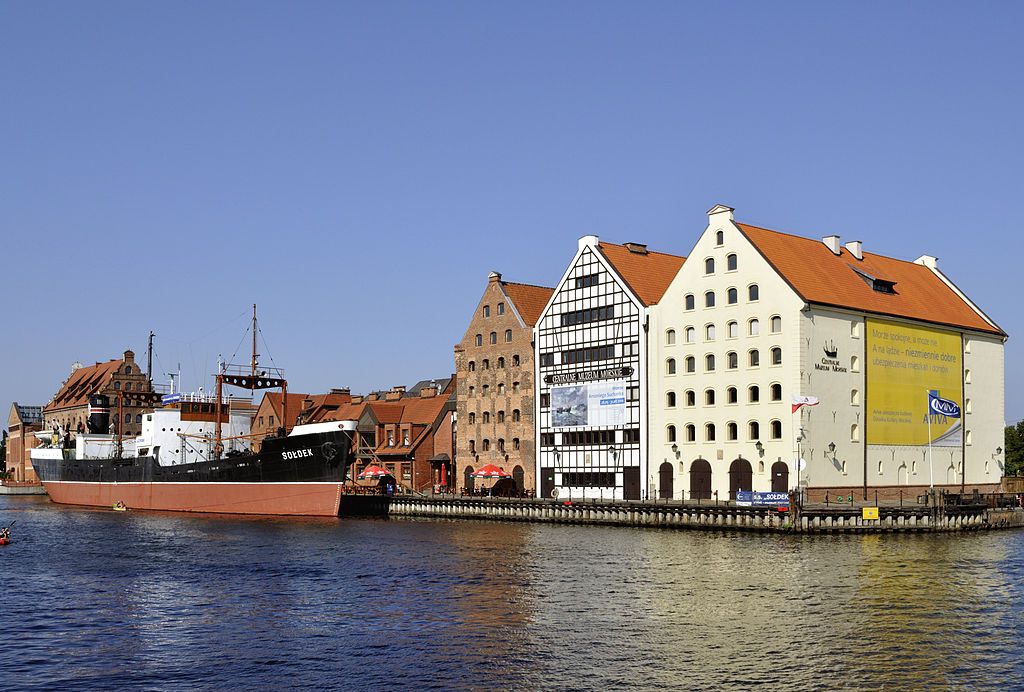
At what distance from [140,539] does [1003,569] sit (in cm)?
4802

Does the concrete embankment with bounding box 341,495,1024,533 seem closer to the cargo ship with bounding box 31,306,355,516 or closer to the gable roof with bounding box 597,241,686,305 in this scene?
the cargo ship with bounding box 31,306,355,516

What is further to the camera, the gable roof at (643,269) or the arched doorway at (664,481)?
the gable roof at (643,269)

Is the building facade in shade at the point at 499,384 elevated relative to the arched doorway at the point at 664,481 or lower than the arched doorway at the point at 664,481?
elevated

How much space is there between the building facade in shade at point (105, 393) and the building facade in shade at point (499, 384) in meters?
62.5

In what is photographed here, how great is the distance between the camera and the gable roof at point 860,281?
76.9 m

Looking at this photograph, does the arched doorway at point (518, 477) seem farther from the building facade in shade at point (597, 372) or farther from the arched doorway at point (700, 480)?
the arched doorway at point (700, 480)

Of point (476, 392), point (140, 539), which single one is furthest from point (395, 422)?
point (140, 539)

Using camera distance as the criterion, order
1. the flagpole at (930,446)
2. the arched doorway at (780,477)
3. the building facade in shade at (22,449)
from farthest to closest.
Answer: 1. the building facade in shade at (22,449)
2. the flagpole at (930,446)
3. the arched doorway at (780,477)

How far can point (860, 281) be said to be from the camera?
82.2m

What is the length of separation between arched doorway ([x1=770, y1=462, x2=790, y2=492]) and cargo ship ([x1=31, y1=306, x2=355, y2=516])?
30378 mm

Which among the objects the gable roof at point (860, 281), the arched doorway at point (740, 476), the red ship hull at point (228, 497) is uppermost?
the gable roof at point (860, 281)

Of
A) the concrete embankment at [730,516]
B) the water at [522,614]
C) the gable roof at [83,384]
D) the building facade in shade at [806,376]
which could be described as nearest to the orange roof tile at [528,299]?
the building facade in shade at [806,376]

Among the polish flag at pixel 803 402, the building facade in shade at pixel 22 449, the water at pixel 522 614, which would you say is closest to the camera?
the water at pixel 522 614

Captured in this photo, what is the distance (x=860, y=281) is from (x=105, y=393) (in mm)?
116252
